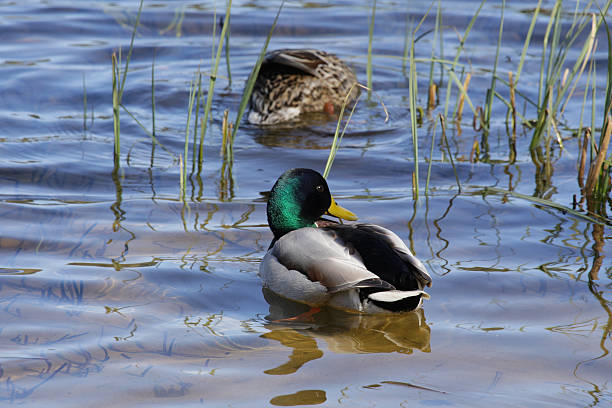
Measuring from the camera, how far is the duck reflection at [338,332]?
3.76 meters

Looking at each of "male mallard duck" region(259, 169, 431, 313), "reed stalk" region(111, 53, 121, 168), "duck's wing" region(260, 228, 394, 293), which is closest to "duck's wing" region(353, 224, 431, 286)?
"male mallard duck" region(259, 169, 431, 313)

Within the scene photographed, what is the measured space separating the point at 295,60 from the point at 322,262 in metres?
4.42

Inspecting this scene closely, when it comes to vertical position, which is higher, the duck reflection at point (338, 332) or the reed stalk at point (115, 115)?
the reed stalk at point (115, 115)

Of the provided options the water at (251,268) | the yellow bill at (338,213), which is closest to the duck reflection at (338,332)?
the water at (251,268)

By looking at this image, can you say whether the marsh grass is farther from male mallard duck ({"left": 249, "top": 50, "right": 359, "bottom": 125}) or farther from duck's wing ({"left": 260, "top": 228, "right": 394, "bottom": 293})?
male mallard duck ({"left": 249, "top": 50, "right": 359, "bottom": 125})

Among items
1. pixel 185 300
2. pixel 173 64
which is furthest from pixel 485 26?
pixel 185 300

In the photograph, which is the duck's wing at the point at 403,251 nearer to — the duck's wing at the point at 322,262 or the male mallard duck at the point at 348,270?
the male mallard duck at the point at 348,270

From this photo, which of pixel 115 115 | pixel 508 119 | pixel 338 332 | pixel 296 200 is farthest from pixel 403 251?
pixel 508 119

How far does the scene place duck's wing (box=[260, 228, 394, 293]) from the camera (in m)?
3.91

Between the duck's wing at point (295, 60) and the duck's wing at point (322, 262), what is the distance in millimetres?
3957

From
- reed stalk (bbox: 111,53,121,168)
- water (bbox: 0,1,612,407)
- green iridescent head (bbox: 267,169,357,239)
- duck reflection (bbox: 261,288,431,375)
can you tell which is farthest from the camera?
reed stalk (bbox: 111,53,121,168)

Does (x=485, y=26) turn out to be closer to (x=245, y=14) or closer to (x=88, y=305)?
(x=245, y=14)

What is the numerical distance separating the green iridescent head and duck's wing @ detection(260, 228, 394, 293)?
368 mm

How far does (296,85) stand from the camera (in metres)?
8.41
